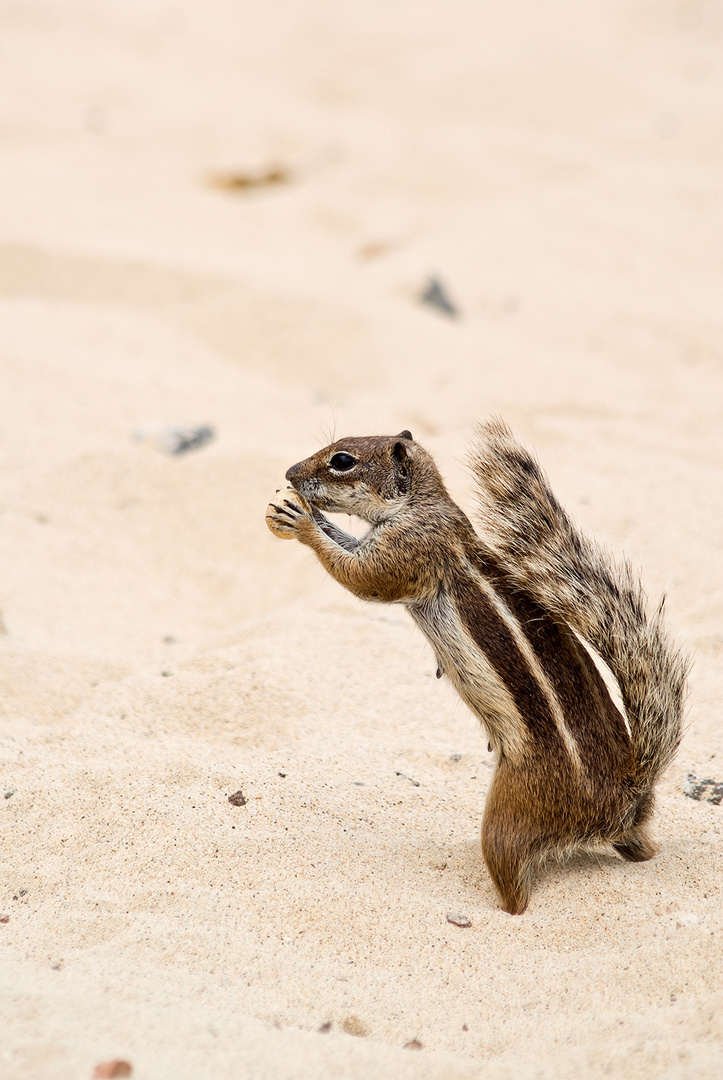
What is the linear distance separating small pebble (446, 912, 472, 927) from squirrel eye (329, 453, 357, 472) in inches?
55.6

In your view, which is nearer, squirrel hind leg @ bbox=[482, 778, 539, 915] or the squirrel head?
squirrel hind leg @ bbox=[482, 778, 539, 915]

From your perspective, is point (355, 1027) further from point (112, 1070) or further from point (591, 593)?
point (591, 593)

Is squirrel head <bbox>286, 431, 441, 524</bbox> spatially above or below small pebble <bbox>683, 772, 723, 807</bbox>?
above

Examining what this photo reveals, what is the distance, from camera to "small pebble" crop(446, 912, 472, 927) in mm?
2797

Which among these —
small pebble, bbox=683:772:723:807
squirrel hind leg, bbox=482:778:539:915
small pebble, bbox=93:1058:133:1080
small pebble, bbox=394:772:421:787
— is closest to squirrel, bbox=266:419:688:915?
squirrel hind leg, bbox=482:778:539:915

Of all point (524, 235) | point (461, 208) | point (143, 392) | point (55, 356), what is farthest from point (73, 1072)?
point (461, 208)

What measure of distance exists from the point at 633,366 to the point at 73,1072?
6729 millimetres

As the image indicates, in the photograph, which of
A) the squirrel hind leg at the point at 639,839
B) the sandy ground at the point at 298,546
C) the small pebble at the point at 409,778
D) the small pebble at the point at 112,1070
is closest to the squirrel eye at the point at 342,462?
the sandy ground at the point at 298,546

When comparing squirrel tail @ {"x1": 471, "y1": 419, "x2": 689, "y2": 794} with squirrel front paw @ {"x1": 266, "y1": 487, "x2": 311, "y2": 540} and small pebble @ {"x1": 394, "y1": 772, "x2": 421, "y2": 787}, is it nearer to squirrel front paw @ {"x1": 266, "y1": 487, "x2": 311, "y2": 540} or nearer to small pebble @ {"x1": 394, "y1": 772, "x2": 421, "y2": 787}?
squirrel front paw @ {"x1": 266, "y1": 487, "x2": 311, "y2": 540}

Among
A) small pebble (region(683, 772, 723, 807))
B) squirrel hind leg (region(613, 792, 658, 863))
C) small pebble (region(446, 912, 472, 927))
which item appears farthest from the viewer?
small pebble (region(683, 772, 723, 807))

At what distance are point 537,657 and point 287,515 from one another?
94 centimetres

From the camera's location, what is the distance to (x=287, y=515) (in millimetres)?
→ 3285

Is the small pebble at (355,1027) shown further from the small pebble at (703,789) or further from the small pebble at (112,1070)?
the small pebble at (703,789)

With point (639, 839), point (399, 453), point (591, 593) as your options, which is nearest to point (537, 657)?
point (591, 593)
